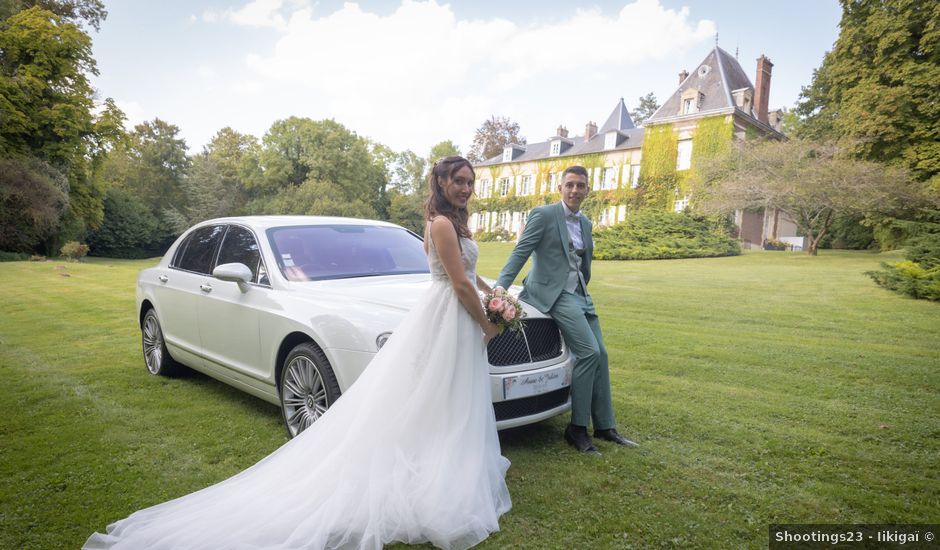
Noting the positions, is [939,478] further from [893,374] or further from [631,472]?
[893,374]

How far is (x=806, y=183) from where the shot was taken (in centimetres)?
2342

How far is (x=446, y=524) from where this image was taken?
112 inches

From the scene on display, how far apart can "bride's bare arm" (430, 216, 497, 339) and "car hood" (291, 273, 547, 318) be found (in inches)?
22.4

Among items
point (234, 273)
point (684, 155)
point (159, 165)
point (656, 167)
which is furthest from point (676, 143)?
point (159, 165)

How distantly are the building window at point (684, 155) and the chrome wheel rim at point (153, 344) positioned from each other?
3779cm

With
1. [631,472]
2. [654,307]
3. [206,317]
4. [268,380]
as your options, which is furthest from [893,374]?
[206,317]

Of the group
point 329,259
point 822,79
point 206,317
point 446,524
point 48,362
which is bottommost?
point 48,362

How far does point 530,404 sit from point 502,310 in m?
0.94

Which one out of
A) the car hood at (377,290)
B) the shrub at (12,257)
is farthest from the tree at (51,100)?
the car hood at (377,290)

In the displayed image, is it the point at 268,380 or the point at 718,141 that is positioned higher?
the point at 718,141

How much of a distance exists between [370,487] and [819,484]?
285 cm

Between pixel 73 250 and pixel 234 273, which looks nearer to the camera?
pixel 234 273

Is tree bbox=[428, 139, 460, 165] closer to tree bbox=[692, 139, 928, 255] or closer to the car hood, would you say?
tree bbox=[692, 139, 928, 255]

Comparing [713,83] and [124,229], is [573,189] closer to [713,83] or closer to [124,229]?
[713,83]
